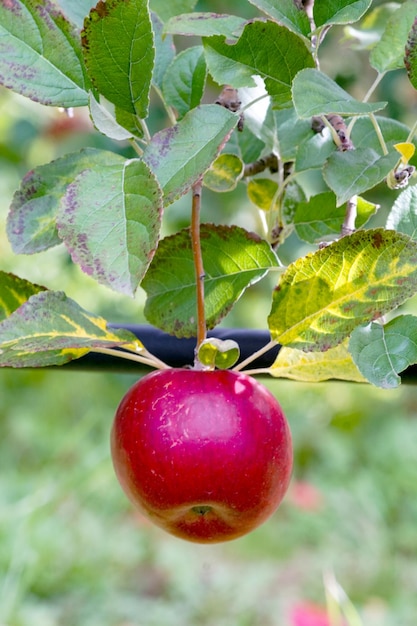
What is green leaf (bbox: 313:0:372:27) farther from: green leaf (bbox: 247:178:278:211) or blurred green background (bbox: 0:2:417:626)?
blurred green background (bbox: 0:2:417:626)

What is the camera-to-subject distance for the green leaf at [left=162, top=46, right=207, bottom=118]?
1.30 feet

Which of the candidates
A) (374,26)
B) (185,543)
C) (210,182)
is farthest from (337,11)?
(185,543)

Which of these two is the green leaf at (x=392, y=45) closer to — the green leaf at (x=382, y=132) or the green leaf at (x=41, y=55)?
the green leaf at (x=382, y=132)

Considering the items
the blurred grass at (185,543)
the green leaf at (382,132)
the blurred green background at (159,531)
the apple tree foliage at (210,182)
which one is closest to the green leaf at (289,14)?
the apple tree foliage at (210,182)

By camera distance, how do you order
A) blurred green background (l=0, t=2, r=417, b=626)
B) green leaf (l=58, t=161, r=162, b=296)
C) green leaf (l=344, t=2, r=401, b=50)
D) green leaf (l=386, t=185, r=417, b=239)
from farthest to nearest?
1. blurred green background (l=0, t=2, r=417, b=626)
2. green leaf (l=344, t=2, r=401, b=50)
3. green leaf (l=386, t=185, r=417, b=239)
4. green leaf (l=58, t=161, r=162, b=296)

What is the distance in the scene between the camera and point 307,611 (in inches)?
59.6

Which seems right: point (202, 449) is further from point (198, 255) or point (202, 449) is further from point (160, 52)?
point (160, 52)

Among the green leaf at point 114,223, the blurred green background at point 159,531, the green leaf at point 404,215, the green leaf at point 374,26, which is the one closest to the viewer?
the green leaf at point 114,223

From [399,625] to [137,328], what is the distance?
138cm

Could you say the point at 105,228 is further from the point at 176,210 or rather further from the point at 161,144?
the point at 176,210

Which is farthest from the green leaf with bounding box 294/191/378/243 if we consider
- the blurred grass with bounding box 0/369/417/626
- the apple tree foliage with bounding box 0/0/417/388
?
the blurred grass with bounding box 0/369/417/626

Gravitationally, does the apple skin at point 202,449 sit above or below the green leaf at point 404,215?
below

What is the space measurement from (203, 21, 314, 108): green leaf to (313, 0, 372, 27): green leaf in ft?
0.05

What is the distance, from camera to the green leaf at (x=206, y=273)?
1.37 feet
